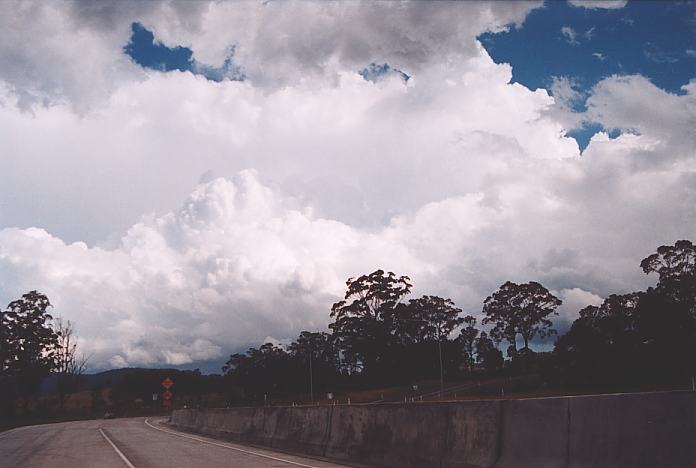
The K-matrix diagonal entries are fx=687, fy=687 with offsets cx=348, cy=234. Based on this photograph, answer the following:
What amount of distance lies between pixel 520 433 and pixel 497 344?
92.1 metres

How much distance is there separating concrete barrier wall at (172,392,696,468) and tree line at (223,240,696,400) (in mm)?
49921

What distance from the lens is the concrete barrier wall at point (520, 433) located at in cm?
756

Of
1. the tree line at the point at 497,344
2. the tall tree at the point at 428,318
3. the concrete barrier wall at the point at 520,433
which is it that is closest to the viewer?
the concrete barrier wall at the point at 520,433

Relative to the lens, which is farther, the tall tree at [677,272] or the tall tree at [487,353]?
the tall tree at [487,353]

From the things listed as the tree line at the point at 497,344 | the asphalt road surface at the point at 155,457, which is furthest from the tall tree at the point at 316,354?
the asphalt road surface at the point at 155,457

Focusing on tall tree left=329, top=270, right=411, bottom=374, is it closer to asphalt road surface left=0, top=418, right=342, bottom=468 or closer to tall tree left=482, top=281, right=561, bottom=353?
tall tree left=482, top=281, right=561, bottom=353

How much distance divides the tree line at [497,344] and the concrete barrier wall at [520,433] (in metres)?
49.9

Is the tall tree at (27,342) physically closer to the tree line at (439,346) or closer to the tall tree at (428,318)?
the tree line at (439,346)

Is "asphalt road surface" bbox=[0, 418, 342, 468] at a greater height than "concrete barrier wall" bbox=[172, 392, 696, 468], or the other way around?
"concrete barrier wall" bbox=[172, 392, 696, 468]

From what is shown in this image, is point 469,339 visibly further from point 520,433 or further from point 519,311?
point 520,433

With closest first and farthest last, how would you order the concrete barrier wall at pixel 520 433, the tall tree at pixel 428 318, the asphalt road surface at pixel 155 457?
the concrete barrier wall at pixel 520 433, the asphalt road surface at pixel 155 457, the tall tree at pixel 428 318

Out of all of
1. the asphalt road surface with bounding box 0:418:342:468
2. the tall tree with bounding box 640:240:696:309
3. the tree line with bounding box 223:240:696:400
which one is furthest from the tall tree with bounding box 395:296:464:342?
the asphalt road surface with bounding box 0:418:342:468

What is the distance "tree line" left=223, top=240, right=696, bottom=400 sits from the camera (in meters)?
60.5

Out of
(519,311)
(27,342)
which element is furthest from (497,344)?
(27,342)
